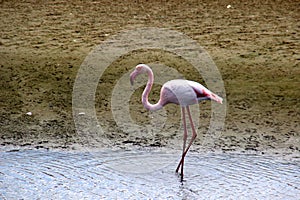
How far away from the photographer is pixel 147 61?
757cm

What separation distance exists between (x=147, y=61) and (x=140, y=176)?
284 cm

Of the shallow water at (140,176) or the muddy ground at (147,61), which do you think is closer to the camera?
the shallow water at (140,176)

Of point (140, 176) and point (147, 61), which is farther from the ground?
point (147, 61)

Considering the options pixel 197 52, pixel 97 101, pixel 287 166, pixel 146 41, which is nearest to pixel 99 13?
pixel 146 41

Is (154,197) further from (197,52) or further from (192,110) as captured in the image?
(197,52)

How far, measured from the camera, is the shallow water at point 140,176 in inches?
179

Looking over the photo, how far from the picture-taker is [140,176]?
4.86m

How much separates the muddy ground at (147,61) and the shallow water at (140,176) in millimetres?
270

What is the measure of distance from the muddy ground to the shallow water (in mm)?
270

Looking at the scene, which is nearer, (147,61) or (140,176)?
(140,176)

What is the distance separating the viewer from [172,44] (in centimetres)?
805

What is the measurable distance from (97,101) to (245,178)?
2.08m

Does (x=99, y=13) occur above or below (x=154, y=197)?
above

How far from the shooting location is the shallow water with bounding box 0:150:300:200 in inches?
179
